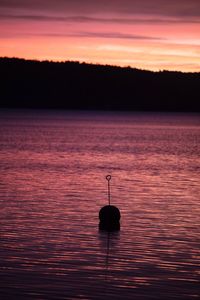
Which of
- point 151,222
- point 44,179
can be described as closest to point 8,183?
point 44,179

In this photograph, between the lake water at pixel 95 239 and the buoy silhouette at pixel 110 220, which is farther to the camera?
the buoy silhouette at pixel 110 220

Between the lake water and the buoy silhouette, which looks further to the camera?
the buoy silhouette

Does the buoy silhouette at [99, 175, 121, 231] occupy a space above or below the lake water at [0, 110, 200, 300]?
above

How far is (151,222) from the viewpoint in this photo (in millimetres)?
26953

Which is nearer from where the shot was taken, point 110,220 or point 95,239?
point 95,239

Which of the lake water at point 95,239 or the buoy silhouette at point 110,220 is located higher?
the buoy silhouette at point 110,220

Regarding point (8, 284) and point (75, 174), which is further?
point (75, 174)

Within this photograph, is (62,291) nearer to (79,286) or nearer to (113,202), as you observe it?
(79,286)

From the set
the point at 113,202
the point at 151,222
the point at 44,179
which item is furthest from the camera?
the point at 44,179

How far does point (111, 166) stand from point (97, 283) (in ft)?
126

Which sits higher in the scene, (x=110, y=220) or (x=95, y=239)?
(x=110, y=220)

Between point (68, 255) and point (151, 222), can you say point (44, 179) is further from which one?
point (68, 255)

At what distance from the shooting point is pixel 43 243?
2244 cm

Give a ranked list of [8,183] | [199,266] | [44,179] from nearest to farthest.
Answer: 1. [199,266]
2. [8,183]
3. [44,179]
